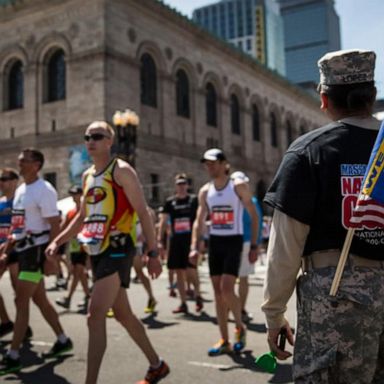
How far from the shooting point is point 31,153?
225 inches

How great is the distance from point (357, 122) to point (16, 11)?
29143mm

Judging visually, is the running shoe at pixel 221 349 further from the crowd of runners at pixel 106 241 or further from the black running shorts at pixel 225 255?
the black running shorts at pixel 225 255

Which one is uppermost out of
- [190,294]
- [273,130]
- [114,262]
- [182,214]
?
[273,130]

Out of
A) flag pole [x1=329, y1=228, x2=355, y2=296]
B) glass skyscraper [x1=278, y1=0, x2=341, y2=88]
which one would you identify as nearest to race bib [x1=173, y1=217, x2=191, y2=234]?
flag pole [x1=329, y1=228, x2=355, y2=296]

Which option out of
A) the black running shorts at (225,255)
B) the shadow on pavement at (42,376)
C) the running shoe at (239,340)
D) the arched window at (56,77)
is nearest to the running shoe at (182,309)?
the black running shorts at (225,255)

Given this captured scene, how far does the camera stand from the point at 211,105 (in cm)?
3406

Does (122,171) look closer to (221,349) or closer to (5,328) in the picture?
(221,349)

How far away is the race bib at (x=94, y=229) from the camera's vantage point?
436 centimetres

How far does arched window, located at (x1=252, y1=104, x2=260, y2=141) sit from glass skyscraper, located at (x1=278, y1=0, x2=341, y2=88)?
108550mm

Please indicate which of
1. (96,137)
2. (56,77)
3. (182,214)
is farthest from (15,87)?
(96,137)

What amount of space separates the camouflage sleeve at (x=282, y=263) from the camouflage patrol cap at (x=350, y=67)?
0.67 metres

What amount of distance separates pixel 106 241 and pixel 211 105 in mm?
30413

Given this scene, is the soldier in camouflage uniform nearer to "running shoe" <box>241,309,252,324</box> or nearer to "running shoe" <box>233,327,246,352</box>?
"running shoe" <box>233,327,246,352</box>

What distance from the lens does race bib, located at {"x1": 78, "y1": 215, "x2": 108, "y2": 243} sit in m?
4.36
